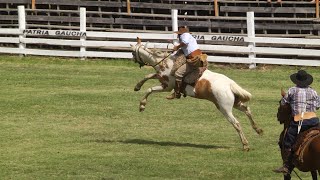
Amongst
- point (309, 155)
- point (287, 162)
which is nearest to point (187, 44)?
point (287, 162)

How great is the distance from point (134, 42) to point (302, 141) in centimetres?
1900

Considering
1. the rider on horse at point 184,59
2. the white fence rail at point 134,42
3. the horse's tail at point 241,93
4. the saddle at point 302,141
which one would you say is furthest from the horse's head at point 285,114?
the white fence rail at point 134,42

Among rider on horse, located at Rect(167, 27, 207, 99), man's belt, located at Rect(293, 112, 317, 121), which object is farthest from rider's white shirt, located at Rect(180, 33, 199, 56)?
man's belt, located at Rect(293, 112, 317, 121)

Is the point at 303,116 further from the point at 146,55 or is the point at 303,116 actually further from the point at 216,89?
the point at 146,55

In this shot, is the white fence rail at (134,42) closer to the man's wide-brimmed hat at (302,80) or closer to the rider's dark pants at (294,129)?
the man's wide-brimmed hat at (302,80)

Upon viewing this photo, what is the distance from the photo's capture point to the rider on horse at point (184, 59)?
62.9 ft

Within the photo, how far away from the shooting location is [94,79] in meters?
28.7

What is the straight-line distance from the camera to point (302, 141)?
13.8m

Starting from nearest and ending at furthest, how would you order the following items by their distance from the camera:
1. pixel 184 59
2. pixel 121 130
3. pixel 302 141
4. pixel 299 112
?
1. pixel 302 141
2. pixel 299 112
3. pixel 184 59
4. pixel 121 130

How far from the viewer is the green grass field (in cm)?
1664

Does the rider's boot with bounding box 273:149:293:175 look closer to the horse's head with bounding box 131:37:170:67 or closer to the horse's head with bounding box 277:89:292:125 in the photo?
the horse's head with bounding box 277:89:292:125

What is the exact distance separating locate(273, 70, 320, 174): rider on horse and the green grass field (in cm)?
189

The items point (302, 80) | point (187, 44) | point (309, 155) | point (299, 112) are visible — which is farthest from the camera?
point (187, 44)

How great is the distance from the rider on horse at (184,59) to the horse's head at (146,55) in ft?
2.14
